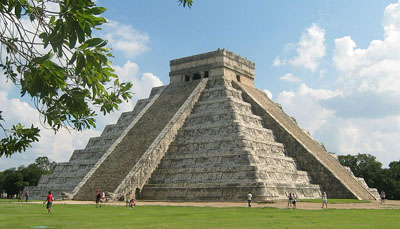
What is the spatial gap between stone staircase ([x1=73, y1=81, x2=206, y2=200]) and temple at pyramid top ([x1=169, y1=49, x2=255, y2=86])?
1.26m

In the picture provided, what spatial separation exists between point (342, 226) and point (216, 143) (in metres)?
17.4

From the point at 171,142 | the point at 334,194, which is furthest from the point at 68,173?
the point at 334,194

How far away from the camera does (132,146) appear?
103 feet

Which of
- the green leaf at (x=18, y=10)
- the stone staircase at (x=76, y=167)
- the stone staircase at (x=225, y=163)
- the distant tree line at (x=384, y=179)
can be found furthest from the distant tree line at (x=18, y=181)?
the green leaf at (x=18, y=10)

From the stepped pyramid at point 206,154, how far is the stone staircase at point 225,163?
0.22 ft

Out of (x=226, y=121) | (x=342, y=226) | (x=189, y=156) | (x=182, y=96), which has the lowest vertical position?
(x=342, y=226)

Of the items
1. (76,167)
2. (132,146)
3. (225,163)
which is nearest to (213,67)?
(132,146)

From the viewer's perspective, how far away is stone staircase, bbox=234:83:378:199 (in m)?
28.9

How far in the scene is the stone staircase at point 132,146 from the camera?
28438 millimetres

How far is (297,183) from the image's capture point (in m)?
28.2

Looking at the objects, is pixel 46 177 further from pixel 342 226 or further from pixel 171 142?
pixel 342 226

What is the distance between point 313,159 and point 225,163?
7135mm

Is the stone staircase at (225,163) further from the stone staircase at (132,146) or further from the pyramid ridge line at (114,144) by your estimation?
the pyramid ridge line at (114,144)

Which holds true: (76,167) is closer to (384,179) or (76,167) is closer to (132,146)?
(132,146)
